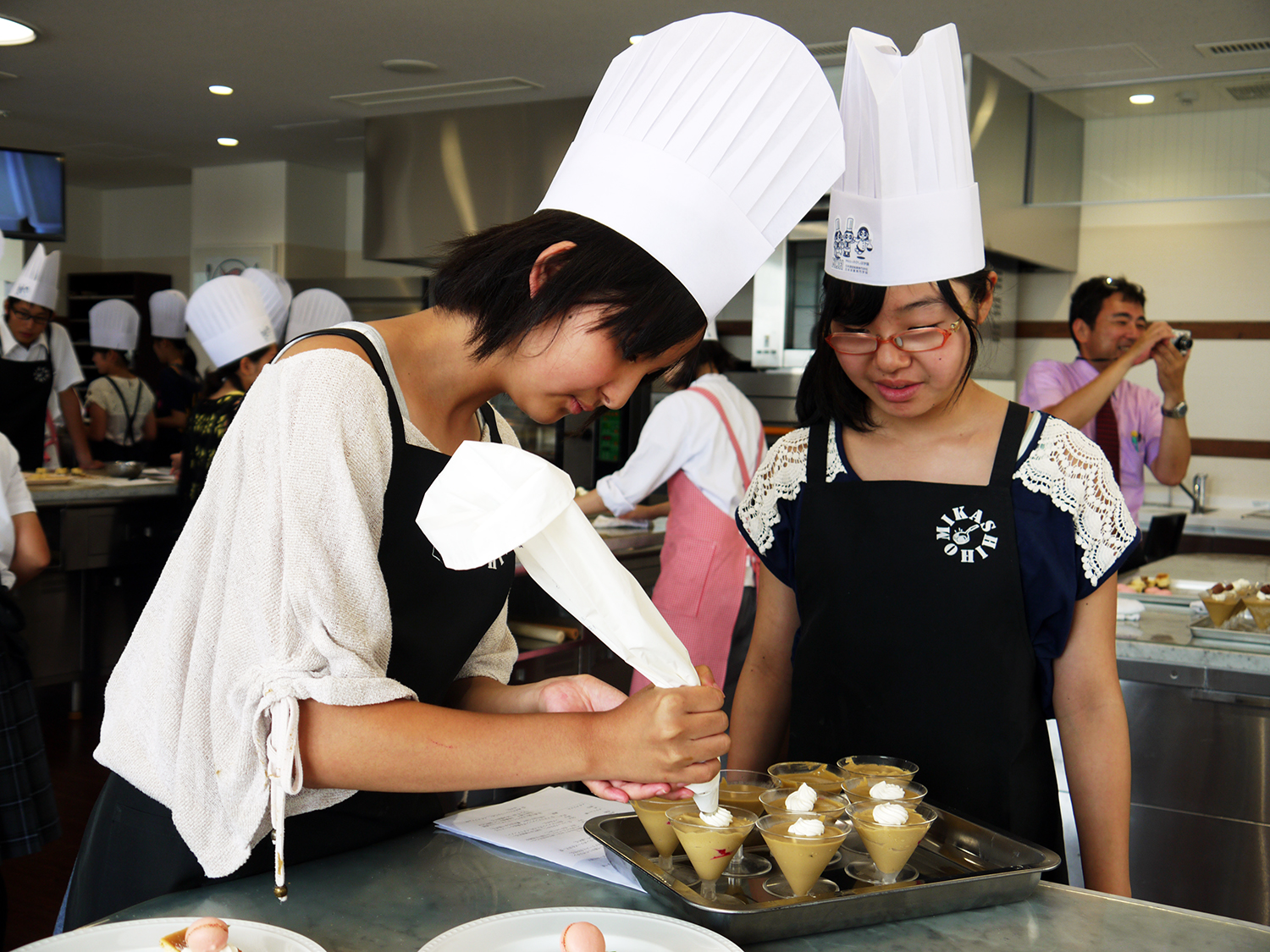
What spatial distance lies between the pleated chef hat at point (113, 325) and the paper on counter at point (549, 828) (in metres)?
6.63

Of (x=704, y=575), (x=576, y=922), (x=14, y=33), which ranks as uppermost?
(x=14, y=33)

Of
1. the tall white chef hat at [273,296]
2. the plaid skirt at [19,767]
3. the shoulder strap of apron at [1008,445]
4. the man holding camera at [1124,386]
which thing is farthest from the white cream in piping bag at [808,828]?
the tall white chef hat at [273,296]

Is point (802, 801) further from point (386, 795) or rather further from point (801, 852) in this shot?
point (386, 795)

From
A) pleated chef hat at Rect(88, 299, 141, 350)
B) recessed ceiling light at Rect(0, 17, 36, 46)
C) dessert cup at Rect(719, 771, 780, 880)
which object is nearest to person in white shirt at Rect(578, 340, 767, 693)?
dessert cup at Rect(719, 771, 780, 880)

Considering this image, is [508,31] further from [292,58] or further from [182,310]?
[182,310]

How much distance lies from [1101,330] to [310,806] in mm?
3466

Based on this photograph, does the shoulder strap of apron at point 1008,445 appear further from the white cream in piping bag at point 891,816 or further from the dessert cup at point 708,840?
the dessert cup at point 708,840

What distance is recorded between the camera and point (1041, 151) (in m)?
5.12

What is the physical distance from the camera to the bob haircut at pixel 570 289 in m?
1.08

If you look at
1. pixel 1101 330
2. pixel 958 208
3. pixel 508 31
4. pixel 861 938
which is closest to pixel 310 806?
pixel 861 938

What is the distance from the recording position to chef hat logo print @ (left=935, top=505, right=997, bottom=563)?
1519 millimetres

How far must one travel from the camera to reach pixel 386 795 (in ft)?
3.96

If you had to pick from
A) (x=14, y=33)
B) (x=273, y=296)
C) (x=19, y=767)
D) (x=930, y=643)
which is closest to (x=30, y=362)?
(x=273, y=296)

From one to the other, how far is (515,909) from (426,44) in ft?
15.3
